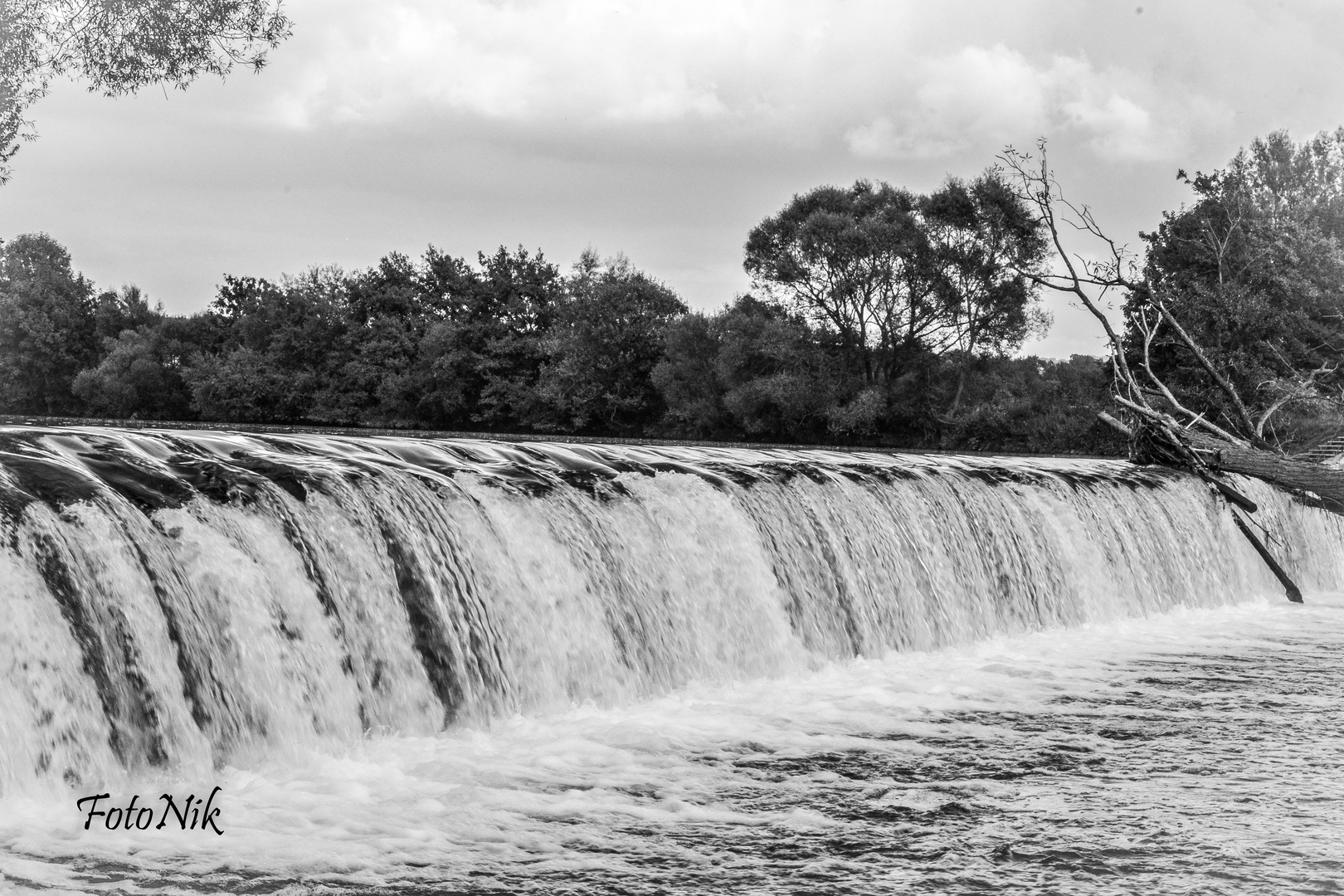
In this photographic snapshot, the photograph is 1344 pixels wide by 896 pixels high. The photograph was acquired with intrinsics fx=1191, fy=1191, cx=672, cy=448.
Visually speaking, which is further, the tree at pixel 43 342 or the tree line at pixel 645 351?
the tree at pixel 43 342

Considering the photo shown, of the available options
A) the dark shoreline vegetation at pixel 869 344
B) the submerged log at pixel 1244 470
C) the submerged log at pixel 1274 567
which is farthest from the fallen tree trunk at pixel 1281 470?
the dark shoreline vegetation at pixel 869 344

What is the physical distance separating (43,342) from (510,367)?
24.7 metres

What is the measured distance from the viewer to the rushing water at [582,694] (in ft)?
14.8

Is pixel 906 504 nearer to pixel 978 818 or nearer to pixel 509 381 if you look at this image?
pixel 978 818

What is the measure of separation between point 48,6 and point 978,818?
1705 centimetres

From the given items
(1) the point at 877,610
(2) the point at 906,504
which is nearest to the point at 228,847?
(1) the point at 877,610

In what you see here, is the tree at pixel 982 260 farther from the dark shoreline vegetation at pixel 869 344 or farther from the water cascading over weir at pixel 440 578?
the water cascading over weir at pixel 440 578

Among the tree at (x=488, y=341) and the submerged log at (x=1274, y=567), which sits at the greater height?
the tree at (x=488, y=341)

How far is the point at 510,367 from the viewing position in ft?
144

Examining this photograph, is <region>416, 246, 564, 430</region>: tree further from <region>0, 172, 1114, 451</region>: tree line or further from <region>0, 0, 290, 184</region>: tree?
<region>0, 0, 290, 184</region>: tree
